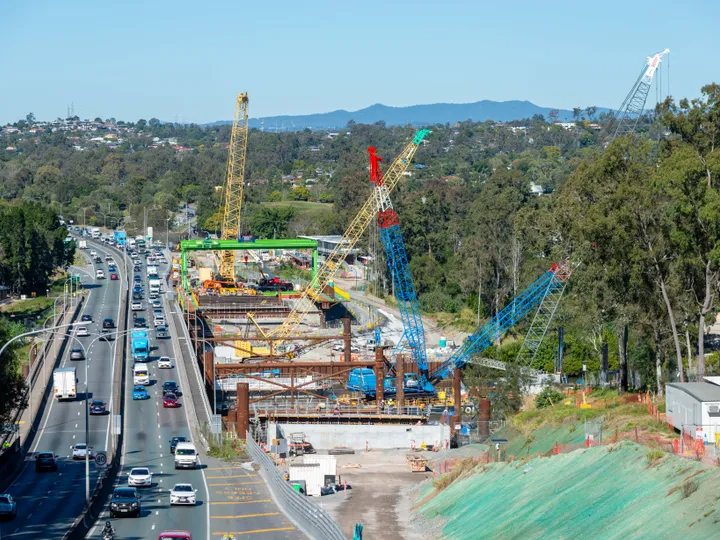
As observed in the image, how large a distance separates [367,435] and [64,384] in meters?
21.2

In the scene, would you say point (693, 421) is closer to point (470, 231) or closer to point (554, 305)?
point (554, 305)

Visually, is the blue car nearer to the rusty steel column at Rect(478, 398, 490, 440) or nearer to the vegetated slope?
the rusty steel column at Rect(478, 398, 490, 440)

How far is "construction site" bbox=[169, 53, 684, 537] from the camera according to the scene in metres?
78.6

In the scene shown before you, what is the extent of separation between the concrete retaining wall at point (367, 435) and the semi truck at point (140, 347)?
21024 millimetres

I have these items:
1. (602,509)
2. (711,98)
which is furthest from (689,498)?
(711,98)

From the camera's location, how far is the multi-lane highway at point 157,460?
47438 mm

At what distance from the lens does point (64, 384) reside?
83.5 m

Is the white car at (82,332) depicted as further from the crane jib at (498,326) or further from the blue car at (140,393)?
the crane jib at (498,326)

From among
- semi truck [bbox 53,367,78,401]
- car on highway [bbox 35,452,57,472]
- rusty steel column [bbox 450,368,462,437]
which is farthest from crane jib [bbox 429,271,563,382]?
car on highway [bbox 35,452,57,472]

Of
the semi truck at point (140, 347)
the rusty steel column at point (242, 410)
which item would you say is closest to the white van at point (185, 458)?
the rusty steel column at point (242, 410)

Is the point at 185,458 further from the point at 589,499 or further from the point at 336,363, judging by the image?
the point at 336,363

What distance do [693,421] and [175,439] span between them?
3365 centimetres

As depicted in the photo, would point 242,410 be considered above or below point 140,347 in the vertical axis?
below

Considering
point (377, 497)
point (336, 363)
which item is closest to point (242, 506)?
point (377, 497)
